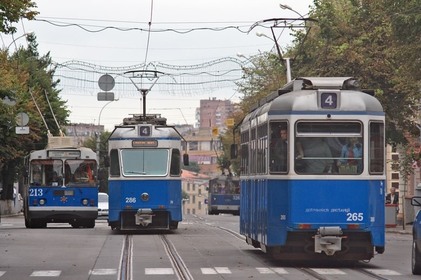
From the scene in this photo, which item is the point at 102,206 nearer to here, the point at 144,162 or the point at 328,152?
the point at 144,162

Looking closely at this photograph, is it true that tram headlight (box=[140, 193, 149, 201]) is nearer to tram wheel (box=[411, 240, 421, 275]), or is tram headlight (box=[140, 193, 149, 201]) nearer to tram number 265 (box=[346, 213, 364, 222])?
tram number 265 (box=[346, 213, 364, 222])

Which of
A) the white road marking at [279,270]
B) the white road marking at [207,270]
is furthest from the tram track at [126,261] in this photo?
the white road marking at [279,270]

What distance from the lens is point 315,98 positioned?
23594 mm

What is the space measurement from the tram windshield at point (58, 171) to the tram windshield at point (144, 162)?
18.0 feet

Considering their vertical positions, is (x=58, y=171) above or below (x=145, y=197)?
above

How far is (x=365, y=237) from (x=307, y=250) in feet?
3.47

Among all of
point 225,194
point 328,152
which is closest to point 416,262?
point 328,152

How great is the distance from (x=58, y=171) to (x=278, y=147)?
20640 millimetres

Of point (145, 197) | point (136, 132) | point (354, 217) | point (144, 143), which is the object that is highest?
point (136, 132)

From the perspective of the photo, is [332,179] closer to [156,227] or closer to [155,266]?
[155,266]

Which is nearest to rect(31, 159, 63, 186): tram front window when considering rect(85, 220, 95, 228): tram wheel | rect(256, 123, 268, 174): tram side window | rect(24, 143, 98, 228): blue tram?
rect(24, 143, 98, 228): blue tram

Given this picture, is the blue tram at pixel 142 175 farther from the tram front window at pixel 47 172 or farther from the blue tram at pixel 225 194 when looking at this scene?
the blue tram at pixel 225 194

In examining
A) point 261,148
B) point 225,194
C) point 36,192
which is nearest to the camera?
point 261,148

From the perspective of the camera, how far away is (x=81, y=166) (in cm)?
4344
